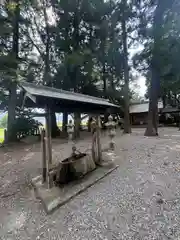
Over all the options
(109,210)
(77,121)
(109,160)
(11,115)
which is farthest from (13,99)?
(109,210)

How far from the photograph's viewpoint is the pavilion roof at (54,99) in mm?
3426

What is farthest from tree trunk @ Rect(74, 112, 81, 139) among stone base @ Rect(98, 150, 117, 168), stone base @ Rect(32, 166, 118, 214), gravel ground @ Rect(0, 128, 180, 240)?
gravel ground @ Rect(0, 128, 180, 240)

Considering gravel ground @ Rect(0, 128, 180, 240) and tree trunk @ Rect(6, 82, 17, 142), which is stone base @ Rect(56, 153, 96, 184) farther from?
tree trunk @ Rect(6, 82, 17, 142)

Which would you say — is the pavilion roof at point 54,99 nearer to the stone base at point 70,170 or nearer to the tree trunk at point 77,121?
the tree trunk at point 77,121

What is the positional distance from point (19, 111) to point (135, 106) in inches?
764

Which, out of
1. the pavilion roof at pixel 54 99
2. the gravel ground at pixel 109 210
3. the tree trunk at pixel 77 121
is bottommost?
the gravel ground at pixel 109 210

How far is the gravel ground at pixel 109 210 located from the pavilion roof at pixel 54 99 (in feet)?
6.86

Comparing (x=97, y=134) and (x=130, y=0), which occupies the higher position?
(x=130, y=0)

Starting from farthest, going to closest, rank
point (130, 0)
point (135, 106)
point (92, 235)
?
point (135, 106) < point (130, 0) < point (92, 235)

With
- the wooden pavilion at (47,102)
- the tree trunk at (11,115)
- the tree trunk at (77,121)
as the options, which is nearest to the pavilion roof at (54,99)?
the wooden pavilion at (47,102)

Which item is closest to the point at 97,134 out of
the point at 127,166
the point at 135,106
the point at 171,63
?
the point at 127,166

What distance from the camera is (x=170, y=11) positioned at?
978 cm

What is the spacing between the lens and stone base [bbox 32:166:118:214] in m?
3.29

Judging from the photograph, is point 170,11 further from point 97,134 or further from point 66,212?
point 66,212
